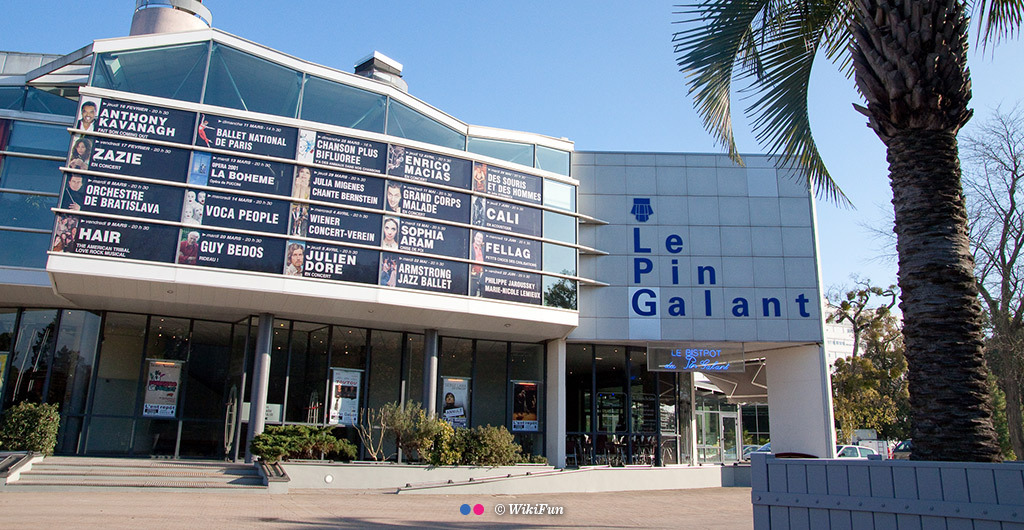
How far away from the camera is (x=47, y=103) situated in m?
20.2

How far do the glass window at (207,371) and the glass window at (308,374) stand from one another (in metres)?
1.95

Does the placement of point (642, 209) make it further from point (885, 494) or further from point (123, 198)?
point (885, 494)

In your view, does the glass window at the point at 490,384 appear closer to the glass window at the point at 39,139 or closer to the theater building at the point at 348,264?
the theater building at the point at 348,264

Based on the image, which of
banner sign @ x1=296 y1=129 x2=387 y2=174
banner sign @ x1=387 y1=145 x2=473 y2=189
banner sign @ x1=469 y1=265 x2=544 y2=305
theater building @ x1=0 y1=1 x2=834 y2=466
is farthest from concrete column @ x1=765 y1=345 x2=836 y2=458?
banner sign @ x1=296 y1=129 x2=387 y2=174

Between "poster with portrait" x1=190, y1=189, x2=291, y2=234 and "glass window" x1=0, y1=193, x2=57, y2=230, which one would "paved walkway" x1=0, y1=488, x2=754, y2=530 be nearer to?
"poster with portrait" x1=190, y1=189, x2=291, y2=234

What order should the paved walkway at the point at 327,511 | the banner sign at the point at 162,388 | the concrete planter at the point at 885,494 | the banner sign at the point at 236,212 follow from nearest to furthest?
the concrete planter at the point at 885,494 → the paved walkway at the point at 327,511 → the banner sign at the point at 236,212 → the banner sign at the point at 162,388

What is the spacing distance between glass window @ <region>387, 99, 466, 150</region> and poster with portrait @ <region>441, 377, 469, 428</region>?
24.6 feet

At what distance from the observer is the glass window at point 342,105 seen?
20.2 metres

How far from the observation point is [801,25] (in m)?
8.48

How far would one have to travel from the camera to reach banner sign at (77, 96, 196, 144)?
1769cm

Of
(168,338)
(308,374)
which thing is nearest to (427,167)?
(308,374)

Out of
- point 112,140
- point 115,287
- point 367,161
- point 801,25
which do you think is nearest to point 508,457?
point 367,161

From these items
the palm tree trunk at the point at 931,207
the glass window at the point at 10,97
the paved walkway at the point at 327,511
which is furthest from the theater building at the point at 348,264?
the palm tree trunk at the point at 931,207

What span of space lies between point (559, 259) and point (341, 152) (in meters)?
7.33
